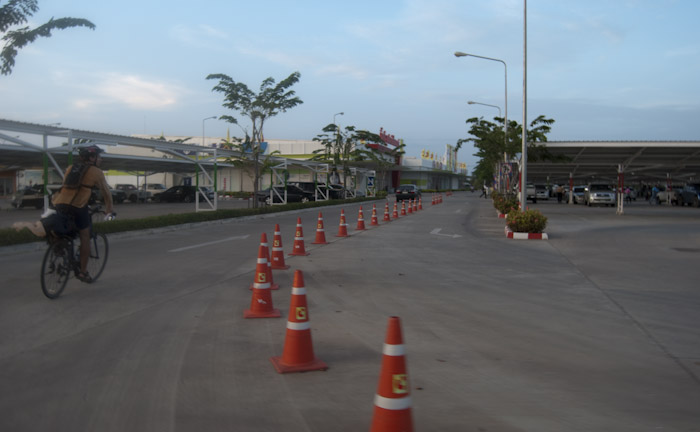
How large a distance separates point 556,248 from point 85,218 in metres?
11.9

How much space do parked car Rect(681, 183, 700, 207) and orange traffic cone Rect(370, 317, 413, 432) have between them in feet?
144

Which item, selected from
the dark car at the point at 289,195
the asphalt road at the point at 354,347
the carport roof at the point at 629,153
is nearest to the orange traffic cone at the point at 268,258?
the asphalt road at the point at 354,347

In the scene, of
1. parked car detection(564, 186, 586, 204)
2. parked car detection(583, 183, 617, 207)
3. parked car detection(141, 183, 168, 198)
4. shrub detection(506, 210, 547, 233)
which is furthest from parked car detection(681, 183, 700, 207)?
parked car detection(141, 183, 168, 198)

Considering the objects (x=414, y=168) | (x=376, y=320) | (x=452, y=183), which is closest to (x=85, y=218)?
(x=376, y=320)

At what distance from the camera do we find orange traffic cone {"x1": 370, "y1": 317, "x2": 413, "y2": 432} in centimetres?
339

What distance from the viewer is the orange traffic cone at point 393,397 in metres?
3.39

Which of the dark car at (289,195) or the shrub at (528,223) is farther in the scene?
the dark car at (289,195)

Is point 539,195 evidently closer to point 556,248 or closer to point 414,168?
point 414,168

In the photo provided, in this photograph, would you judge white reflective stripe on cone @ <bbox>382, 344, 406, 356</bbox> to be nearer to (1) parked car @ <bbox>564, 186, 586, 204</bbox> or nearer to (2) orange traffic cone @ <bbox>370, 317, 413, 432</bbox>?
(2) orange traffic cone @ <bbox>370, 317, 413, 432</bbox>

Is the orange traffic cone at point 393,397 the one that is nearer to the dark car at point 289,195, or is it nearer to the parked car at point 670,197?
the dark car at point 289,195

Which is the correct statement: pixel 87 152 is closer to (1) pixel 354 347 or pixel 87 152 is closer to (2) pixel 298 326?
(2) pixel 298 326

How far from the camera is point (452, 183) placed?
12988cm

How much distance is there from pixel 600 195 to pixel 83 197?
3948 cm

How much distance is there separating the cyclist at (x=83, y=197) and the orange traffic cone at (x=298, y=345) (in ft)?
13.7
